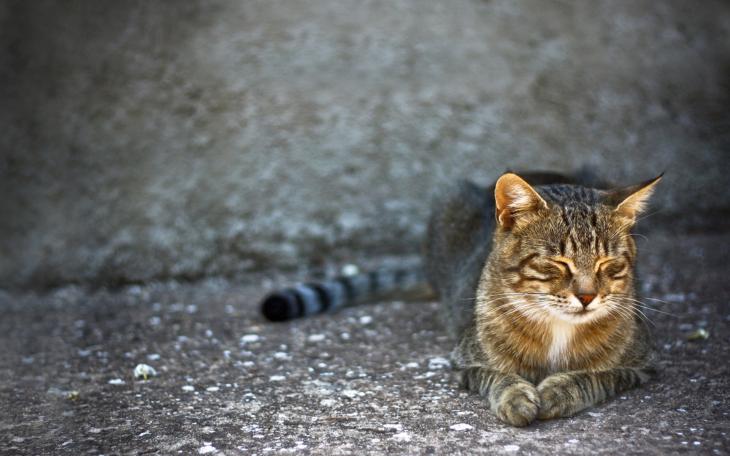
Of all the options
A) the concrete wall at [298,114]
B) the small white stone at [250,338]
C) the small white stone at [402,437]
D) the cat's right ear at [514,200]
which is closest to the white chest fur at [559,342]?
the cat's right ear at [514,200]

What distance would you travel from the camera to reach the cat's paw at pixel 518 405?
10.3 feet

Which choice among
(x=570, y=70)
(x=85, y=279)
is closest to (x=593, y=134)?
(x=570, y=70)

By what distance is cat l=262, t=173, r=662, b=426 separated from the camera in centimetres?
329

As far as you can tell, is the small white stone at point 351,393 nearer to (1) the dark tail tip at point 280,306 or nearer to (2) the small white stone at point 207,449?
(2) the small white stone at point 207,449

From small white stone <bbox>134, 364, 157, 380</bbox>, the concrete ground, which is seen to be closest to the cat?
the concrete ground

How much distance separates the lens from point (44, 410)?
351 cm

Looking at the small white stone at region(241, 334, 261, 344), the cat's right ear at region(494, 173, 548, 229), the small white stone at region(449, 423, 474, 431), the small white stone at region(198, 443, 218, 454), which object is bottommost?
the small white stone at region(198, 443, 218, 454)

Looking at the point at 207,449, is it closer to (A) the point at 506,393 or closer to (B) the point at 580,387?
(A) the point at 506,393

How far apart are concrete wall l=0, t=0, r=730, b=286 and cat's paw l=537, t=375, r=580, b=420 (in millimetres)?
2585

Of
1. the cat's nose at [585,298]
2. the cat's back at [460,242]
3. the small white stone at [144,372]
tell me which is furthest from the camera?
the cat's back at [460,242]

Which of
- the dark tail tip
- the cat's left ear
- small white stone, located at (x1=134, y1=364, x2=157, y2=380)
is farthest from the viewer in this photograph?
the dark tail tip

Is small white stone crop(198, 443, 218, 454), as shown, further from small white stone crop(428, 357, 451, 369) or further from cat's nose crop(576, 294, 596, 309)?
cat's nose crop(576, 294, 596, 309)

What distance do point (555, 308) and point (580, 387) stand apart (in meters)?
0.35

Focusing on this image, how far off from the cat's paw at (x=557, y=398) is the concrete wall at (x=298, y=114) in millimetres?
2585
